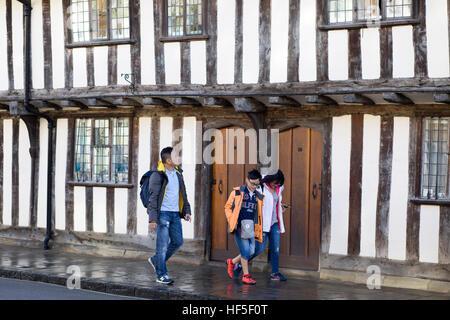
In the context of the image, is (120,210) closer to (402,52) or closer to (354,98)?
(354,98)

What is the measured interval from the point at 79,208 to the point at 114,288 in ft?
13.2

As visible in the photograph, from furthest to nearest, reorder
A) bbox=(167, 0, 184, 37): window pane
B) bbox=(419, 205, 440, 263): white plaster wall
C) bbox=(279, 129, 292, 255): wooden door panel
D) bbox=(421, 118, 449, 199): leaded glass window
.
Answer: bbox=(167, 0, 184, 37): window pane
bbox=(279, 129, 292, 255): wooden door panel
bbox=(421, 118, 449, 199): leaded glass window
bbox=(419, 205, 440, 263): white plaster wall

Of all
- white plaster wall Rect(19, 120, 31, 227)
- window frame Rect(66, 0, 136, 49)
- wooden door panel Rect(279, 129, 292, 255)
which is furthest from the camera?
white plaster wall Rect(19, 120, 31, 227)

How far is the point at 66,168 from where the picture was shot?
48.2 feet

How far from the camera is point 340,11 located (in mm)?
11656

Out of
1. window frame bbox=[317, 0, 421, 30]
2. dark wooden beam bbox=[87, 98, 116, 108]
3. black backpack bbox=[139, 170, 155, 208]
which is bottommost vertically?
black backpack bbox=[139, 170, 155, 208]

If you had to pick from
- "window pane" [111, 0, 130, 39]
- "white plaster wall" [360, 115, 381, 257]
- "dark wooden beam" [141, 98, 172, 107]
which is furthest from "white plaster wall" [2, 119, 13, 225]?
"white plaster wall" [360, 115, 381, 257]

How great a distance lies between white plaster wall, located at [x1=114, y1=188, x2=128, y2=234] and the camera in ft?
45.9

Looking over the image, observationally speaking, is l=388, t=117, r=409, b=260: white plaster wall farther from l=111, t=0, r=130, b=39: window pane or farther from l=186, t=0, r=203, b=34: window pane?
l=111, t=0, r=130, b=39: window pane

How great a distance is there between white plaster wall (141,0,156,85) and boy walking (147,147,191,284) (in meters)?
3.01

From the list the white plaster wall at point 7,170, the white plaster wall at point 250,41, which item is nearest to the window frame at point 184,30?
the white plaster wall at point 250,41

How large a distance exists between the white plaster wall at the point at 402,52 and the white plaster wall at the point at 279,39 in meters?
1.70

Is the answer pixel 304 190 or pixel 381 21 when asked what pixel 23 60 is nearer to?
pixel 304 190

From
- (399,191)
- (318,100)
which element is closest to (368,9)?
(318,100)
